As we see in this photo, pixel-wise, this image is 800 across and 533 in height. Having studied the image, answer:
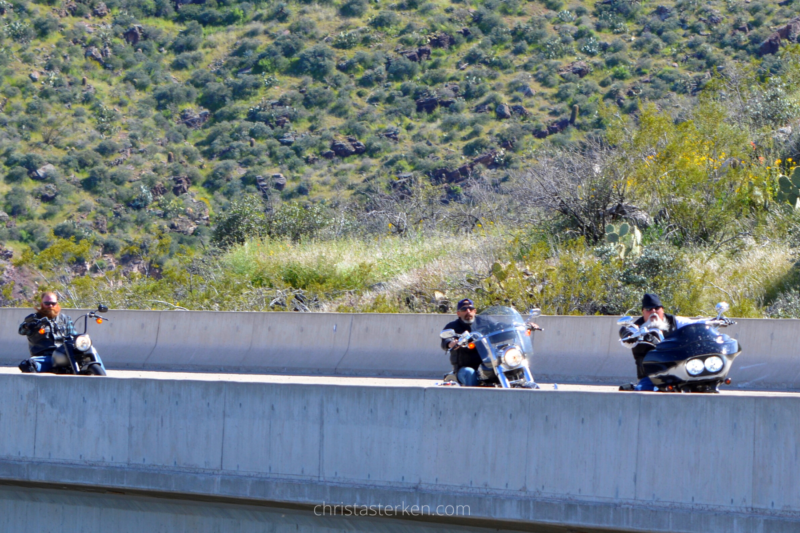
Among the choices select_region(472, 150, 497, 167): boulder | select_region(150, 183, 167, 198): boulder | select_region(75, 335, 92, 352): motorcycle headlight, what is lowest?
select_region(75, 335, 92, 352): motorcycle headlight

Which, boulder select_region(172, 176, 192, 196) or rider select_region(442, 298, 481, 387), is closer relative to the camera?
rider select_region(442, 298, 481, 387)

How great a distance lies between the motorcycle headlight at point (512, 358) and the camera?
8258mm

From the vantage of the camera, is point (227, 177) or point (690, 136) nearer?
point (690, 136)

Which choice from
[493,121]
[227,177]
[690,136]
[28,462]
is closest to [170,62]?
[227,177]

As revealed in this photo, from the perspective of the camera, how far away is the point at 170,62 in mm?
54625

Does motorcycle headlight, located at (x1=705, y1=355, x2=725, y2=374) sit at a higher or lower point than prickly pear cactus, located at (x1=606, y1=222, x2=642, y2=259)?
lower

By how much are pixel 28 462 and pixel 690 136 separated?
753 inches

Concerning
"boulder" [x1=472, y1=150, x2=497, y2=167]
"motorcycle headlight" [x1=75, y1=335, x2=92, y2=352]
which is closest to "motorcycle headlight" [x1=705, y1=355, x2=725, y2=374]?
"motorcycle headlight" [x1=75, y1=335, x2=92, y2=352]

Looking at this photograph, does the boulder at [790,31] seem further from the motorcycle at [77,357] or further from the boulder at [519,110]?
the motorcycle at [77,357]

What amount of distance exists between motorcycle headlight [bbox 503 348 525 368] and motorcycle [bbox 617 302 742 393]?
46.3 inches

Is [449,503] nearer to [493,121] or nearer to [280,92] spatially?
[493,121]

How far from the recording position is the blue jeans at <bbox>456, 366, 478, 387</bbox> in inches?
337

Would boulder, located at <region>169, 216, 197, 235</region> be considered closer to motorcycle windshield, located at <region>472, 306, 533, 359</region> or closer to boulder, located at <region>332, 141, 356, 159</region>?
boulder, located at <region>332, 141, 356, 159</region>

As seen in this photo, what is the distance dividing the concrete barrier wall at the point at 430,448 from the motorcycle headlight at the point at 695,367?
1590 millimetres
